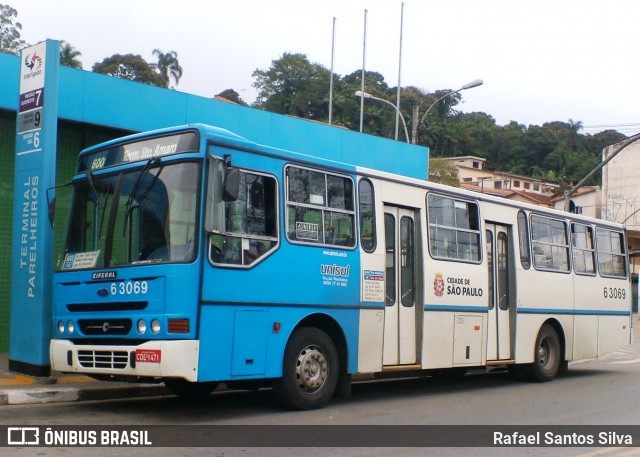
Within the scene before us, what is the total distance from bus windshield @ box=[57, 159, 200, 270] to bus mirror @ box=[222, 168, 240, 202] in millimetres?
339

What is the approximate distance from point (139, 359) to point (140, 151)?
2426 mm

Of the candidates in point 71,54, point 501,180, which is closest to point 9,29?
point 71,54

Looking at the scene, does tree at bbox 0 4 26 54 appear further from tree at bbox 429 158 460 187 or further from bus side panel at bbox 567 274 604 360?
bus side panel at bbox 567 274 604 360

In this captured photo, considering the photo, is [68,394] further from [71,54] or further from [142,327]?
[71,54]

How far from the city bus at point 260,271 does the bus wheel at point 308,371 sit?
19mm

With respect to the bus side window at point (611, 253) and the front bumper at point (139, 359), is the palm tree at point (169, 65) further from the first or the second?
the front bumper at point (139, 359)

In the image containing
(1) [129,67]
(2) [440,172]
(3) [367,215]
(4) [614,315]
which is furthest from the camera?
(1) [129,67]

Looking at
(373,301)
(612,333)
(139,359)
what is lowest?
(139,359)

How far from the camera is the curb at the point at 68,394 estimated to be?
9711 millimetres

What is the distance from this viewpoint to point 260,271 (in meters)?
9.14

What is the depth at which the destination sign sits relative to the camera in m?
8.84

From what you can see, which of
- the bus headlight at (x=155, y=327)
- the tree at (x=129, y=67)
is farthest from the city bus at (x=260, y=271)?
the tree at (x=129, y=67)

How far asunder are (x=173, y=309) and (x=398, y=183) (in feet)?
13.9

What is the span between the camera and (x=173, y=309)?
328 inches
